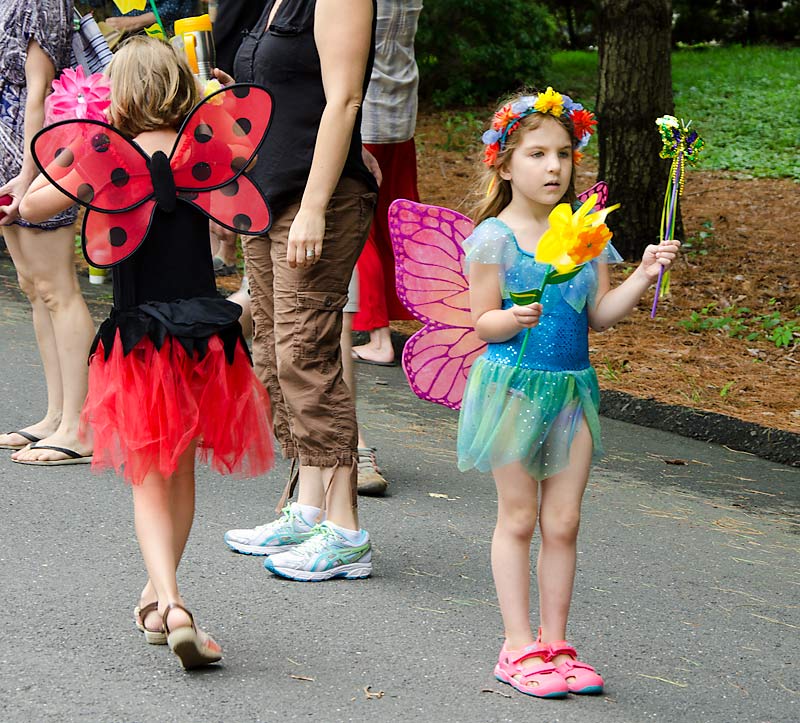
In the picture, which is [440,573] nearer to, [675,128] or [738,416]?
[675,128]

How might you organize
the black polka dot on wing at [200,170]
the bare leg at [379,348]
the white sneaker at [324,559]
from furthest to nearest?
the bare leg at [379,348], the white sneaker at [324,559], the black polka dot on wing at [200,170]

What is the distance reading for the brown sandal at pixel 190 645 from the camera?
3.20 m

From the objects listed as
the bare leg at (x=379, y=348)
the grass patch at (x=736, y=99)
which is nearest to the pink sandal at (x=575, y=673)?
the bare leg at (x=379, y=348)

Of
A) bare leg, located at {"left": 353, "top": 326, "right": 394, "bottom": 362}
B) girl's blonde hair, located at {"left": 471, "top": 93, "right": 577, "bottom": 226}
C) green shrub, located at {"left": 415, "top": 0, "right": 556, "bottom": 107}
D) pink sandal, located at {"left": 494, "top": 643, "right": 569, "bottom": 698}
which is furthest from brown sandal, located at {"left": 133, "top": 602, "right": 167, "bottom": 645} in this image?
green shrub, located at {"left": 415, "top": 0, "right": 556, "bottom": 107}

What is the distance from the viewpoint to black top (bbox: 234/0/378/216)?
400cm

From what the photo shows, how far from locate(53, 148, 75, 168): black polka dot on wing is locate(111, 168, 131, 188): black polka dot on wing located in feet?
0.38

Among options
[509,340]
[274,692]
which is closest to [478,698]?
[274,692]

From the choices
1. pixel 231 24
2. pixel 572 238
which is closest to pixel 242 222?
pixel 572 238

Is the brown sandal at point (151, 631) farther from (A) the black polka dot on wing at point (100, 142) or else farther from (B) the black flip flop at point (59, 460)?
(B) the black flip flop at point (59, 460)

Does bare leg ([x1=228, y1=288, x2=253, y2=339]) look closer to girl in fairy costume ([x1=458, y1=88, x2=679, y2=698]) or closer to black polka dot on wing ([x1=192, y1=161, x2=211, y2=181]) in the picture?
black polka dot on wing ([x1=192, y1=161, x2=211, y2=181])

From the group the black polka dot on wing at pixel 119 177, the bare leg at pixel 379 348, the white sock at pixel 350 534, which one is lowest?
the bare leg at pixel 379 348

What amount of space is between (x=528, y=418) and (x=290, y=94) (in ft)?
4.65

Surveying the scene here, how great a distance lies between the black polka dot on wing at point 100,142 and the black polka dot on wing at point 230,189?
0.35m

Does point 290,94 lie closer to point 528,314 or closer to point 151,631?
point 528,314
